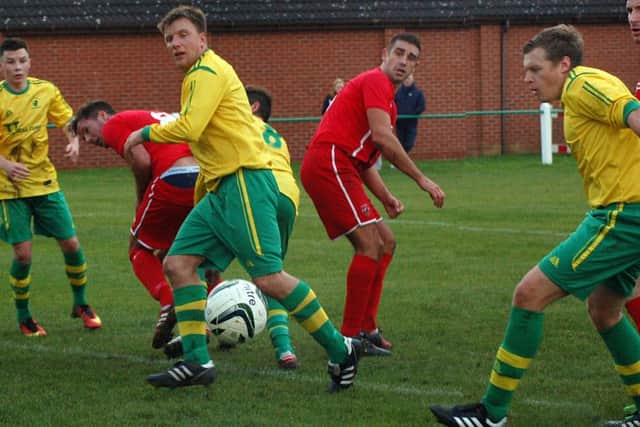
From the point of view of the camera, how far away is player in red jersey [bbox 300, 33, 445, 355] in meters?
7.59

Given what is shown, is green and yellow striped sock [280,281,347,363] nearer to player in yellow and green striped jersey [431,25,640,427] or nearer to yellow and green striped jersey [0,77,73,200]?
player in yellow and green striped jersey [431,25,640,427]

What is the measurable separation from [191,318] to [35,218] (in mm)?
2950

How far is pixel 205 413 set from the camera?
6086mm

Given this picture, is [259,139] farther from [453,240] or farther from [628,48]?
[628,48]

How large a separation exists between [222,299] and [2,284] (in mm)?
4475

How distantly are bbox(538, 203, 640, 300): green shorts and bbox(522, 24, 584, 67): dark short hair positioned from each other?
76 centimetres

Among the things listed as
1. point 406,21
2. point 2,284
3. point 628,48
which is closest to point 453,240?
point 2,284

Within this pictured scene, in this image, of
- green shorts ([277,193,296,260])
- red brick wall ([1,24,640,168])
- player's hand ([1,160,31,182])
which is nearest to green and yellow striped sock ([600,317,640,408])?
green shorts ([277,193,296,260])

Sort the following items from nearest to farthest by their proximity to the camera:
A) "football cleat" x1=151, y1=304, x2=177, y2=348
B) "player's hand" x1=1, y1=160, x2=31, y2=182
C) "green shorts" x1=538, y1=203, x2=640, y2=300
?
"green shorts" x1=538, y1=203, x2=640, y2=300 → "football cleat" x1=151, y1=304, x2=177, y2=348 → "player's hand" x1=1, y1=160, x2=31, y2=182

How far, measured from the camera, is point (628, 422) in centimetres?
568

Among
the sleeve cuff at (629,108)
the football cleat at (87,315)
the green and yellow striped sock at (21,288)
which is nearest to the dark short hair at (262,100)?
the football cleat at (87,315)

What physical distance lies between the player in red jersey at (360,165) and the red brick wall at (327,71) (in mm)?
18190

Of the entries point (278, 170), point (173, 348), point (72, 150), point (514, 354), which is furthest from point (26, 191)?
point (514, 354)

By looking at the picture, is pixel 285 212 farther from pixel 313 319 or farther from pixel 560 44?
pixel 560 44
